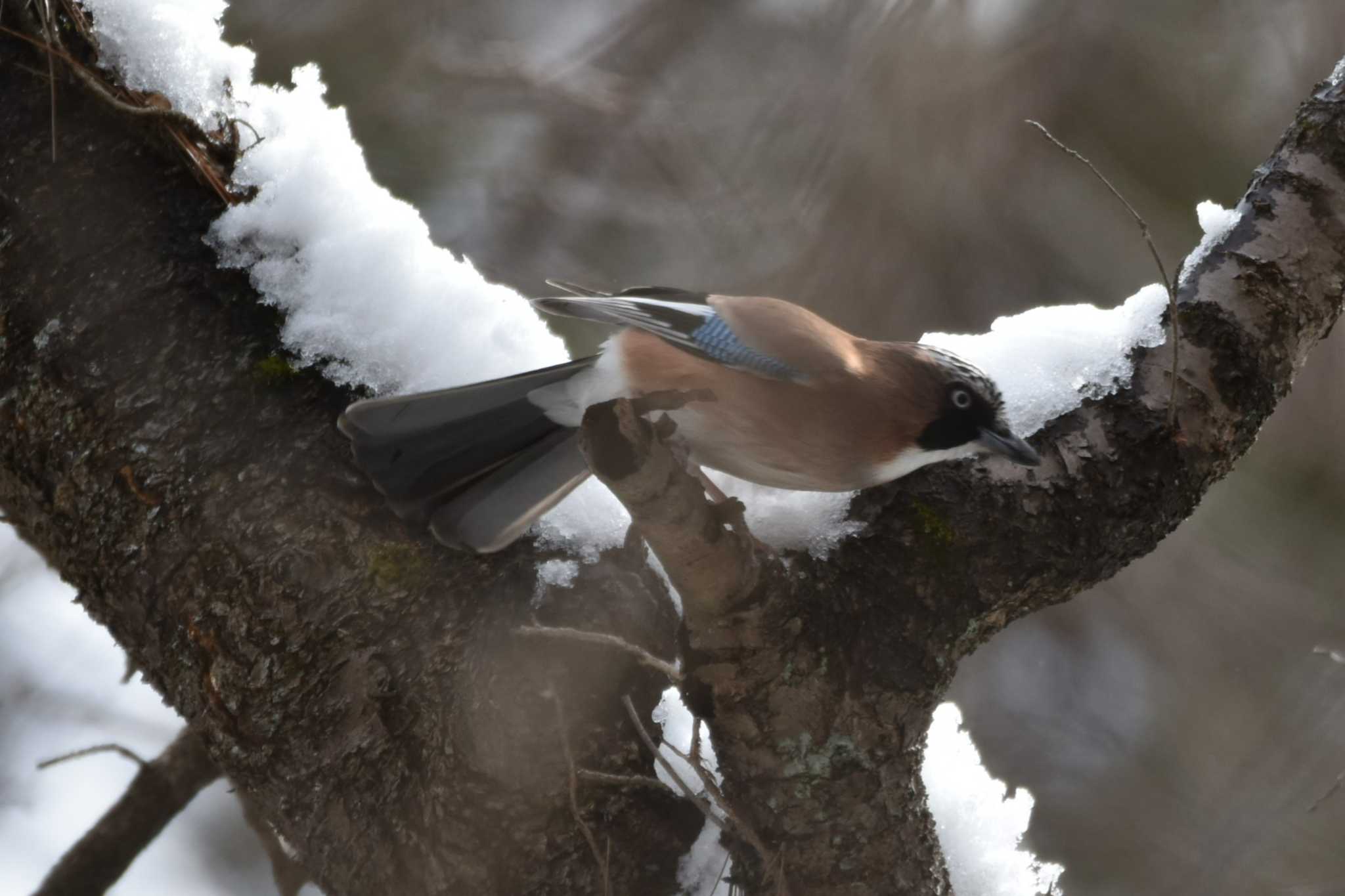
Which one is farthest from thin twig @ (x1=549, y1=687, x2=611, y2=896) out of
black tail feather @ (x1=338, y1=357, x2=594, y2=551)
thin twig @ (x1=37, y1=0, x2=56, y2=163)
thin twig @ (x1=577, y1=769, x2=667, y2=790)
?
thin twig @ (x1=37, y1=0, x2=56, y2=163)

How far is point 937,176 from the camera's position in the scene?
4.26m

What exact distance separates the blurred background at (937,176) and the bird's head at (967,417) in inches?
60.4

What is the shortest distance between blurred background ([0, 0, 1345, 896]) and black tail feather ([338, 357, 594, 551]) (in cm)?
177

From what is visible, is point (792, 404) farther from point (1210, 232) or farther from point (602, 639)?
point (1210, 232)

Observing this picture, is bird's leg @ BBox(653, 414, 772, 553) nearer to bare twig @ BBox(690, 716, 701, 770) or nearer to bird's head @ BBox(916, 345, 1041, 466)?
bare twig @ BBox(690, 716, 701, 770)

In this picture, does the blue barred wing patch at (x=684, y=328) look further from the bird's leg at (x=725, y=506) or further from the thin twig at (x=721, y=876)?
the thin twig at (x=721, y=876)

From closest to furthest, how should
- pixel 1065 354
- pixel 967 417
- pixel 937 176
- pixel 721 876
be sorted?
pixel 721 876 → pixel 967 417 → pixel 1065 354 → pixel 937 176

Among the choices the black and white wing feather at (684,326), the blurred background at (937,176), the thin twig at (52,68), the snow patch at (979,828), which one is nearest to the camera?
the thin twig at (52,68)

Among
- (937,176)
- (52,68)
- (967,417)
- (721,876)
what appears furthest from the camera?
(937,176)

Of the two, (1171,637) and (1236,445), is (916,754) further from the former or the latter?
(1171,637)

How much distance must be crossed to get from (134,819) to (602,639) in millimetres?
1458

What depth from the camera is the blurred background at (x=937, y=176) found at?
13.3 feet

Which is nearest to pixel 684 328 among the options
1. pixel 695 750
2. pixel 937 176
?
pixel 695 750

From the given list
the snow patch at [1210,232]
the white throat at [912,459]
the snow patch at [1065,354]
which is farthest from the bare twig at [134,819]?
the snow patch at [1210,232]
